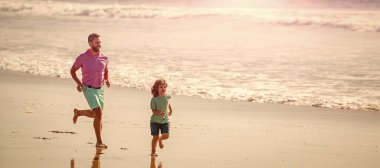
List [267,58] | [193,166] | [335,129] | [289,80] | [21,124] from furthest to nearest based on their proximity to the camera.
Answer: [267,58] → [289,80] → [335,129] → [21,124] → [193,166]

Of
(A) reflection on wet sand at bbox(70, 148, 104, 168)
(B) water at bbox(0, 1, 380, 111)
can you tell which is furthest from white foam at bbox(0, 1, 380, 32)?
(A) reflection on wet sand at bbox(70, 148, 104, 168)

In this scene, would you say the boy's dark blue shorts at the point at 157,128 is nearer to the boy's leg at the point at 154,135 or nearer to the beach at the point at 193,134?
the boy's leg at the point at 154,135

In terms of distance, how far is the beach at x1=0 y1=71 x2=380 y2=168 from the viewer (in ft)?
29.2

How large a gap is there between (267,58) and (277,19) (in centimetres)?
4202

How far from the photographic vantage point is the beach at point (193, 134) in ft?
29.2

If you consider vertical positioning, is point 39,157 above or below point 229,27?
below

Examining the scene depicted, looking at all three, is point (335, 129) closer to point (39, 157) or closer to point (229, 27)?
point (39, 157)

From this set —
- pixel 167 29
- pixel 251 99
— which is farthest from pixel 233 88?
pixel 167 29

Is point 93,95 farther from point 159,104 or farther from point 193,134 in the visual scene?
point 193,134

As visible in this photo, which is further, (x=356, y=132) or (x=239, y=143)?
(x=356, y=132)

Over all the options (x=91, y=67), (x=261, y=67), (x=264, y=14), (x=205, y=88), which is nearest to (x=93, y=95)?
(x=91, y=67)

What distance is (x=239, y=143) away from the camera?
10.2 metres

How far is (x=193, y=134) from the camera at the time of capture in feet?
35.7

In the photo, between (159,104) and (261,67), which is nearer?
(159,104)
